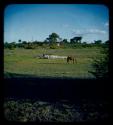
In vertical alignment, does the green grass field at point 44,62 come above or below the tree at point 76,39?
below

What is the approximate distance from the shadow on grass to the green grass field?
3.7 inches

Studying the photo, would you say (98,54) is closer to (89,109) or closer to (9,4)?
(89,109)

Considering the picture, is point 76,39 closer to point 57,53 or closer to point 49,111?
point 57,53

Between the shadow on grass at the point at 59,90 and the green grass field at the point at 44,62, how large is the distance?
0.09 m

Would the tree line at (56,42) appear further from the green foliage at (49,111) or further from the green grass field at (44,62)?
the green foliage at (49,111)

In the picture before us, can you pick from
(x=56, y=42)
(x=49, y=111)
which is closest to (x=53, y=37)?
(x=56, y=42)

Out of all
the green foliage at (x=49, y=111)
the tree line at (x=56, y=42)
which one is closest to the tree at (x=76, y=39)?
the tree line at (x=56, y=42)

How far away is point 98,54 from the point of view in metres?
2.79

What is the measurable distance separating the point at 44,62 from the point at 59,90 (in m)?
0.28

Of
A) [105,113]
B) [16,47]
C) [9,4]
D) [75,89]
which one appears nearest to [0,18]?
[9,4]

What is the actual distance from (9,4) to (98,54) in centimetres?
84

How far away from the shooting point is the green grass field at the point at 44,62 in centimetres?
271

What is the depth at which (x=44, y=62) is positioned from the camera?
2898mm

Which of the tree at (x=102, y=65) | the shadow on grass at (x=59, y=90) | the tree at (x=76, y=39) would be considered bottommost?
the shadow on grass at (x=59, y=90)
